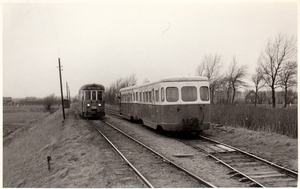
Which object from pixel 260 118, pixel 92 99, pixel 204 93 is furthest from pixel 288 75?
pixel 92 99

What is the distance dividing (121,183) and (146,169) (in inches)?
49.2

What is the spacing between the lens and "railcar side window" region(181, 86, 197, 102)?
12.5 meters

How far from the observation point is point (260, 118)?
47.0 ft

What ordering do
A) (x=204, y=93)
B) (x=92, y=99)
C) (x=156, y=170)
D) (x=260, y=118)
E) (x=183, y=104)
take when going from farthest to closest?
(x=92, y=99), (x=260, y=118), (x=204, y=93), (x=183, y=104), (x=156, y=170)

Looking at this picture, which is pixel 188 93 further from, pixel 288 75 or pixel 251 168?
pixel 288 75

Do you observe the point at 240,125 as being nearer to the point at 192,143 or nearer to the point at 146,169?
the point at 192,143

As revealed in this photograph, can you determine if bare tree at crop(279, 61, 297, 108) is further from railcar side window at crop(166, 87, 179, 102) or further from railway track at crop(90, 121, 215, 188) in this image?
railway track at crop(90, 121, 215, 188)

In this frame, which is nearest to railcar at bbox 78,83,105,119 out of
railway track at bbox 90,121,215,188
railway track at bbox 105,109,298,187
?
railway track at bbox 90,121,215,188

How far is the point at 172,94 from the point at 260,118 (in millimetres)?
4985

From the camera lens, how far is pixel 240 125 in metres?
15.5

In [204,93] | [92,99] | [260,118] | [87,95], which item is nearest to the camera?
[204,93]

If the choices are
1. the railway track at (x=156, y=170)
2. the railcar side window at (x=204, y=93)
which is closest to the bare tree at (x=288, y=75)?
the railcar side window at (x=204, y=93)

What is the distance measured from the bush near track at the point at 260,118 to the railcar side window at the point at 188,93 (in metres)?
3.80

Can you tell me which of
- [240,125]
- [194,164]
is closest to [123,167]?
[194,164]
